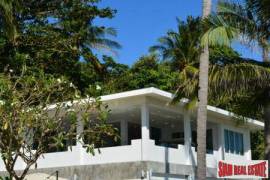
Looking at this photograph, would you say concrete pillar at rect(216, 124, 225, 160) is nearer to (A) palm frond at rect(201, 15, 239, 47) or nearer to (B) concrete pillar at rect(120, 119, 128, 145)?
(B) concrete pillar at rect(120, 119, 128, 145)

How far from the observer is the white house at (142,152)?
72.5 ft

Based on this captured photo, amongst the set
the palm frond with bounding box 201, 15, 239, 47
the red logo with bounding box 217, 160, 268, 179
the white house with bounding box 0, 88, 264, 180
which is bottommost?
the red logo with bounding box 217, 160, 268, 179

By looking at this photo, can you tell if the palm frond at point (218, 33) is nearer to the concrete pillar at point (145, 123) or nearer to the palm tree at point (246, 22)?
the palm tree at point (246, 22)

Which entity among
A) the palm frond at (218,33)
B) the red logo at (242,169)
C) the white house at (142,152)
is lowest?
the red logo at (242,169)

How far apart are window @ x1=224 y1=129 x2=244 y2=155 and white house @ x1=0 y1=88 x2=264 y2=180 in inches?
20.9

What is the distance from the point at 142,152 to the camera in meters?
21.9

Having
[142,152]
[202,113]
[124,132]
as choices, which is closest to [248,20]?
[202,113]

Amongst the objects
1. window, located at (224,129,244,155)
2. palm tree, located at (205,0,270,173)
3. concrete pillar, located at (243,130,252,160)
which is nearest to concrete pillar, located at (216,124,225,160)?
window, located at (224,129,244,155)

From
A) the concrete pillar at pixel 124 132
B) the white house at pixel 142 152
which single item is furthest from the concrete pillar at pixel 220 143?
the concrete pillar at pixel 124 132

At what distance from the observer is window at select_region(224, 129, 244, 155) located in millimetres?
29895

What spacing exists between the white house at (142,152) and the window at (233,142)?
53cm

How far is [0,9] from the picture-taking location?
60.0ft

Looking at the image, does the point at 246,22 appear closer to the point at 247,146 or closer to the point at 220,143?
the point at 220,143

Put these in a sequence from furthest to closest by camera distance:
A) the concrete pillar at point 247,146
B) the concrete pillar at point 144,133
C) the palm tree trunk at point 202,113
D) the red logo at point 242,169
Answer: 1. the concrete pillar at point 247,146
2. the concrete pillar at point 144,133
3. the red logo at point 242,169
4. the palm tree trunk at point 202,113
